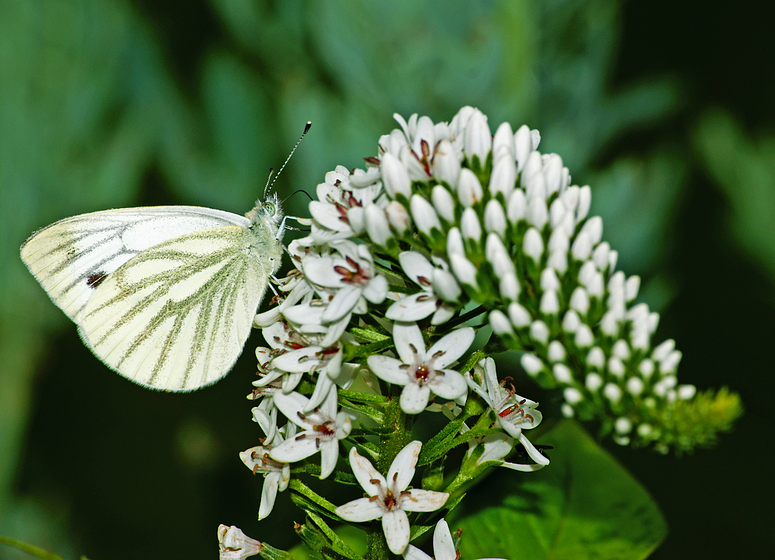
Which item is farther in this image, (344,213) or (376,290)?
(344,213)

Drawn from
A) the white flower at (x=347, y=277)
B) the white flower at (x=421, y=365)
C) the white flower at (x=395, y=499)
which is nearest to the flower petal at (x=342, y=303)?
the white flower at (x=347, y=277)

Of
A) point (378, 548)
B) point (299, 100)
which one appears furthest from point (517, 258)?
point (299, 100)

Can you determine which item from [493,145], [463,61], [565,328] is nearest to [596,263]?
[565,328]

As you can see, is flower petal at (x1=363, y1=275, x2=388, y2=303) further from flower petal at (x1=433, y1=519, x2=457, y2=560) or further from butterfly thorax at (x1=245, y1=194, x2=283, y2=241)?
butterfly thorax at (x1=245, y1=194, x2=283, y2=241)

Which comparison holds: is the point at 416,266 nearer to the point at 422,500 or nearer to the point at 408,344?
the point at 408,344

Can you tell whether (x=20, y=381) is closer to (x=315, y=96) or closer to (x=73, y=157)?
(x=73, y=157)

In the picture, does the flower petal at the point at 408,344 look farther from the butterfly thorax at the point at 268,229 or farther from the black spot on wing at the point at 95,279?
the black spot on wing at the point at 95,279
